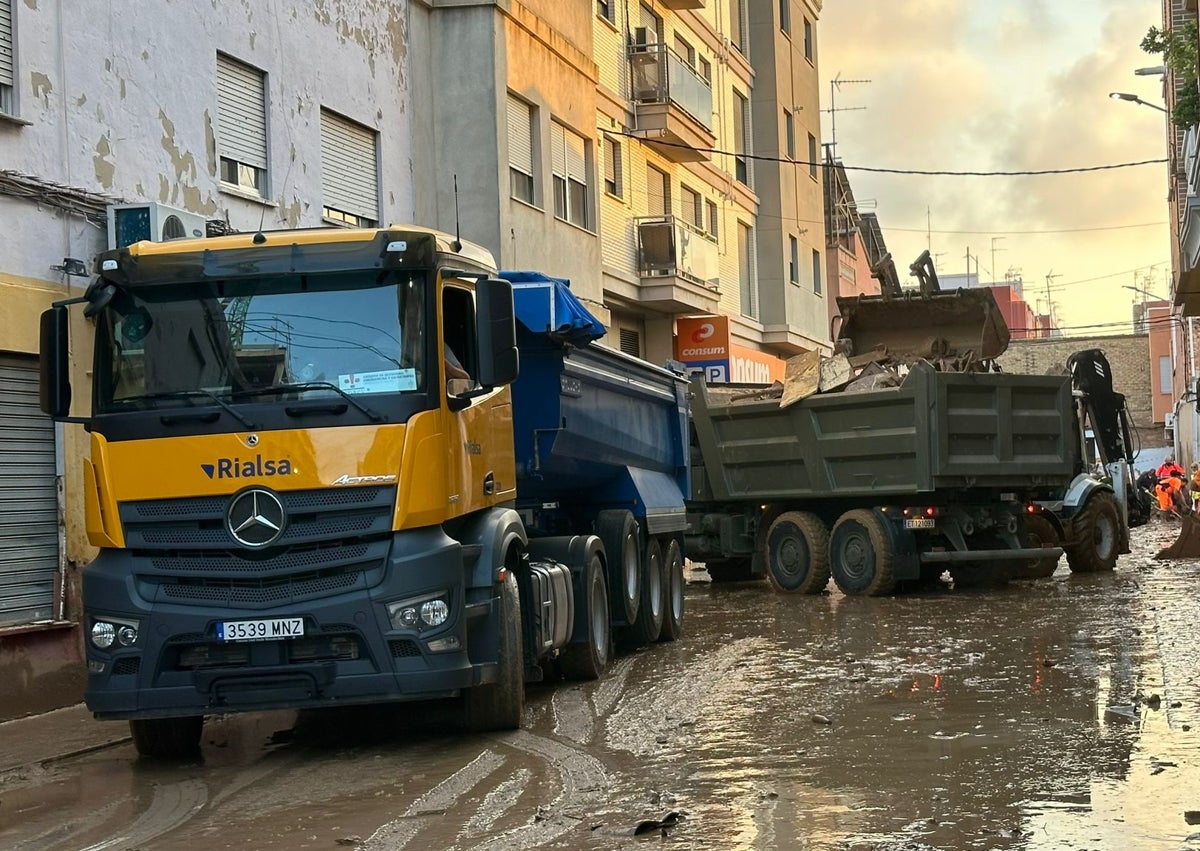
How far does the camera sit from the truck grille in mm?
8828

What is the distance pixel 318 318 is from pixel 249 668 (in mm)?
1880

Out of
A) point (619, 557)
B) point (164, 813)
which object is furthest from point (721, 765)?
point (619, 557)

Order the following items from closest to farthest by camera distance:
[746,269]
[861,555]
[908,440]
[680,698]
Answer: [680,698] → [908,440] → [861,555] → [746,269]

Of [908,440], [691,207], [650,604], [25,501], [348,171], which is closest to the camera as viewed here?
[25,501]

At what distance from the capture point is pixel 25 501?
1209 cm

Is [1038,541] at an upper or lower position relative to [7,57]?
lower

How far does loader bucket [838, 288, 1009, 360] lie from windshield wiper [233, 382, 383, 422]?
12.6m

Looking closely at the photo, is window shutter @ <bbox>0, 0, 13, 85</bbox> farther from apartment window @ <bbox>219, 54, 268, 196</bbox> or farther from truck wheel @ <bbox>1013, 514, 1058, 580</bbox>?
truck wheel @ <bbox>1013, 514, 1058, 580</bbox>

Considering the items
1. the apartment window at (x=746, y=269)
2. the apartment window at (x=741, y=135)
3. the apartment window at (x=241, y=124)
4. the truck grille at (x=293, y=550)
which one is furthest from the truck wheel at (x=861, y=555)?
the apartment window at (x=741, y=135)

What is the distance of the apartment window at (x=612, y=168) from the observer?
28750mm

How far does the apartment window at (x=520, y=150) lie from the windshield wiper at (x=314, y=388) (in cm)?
1225

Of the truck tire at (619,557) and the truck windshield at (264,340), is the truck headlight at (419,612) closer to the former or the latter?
the truck windshield at (264,340)

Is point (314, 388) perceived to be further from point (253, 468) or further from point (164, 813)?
point (164, 813)

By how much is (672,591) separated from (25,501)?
5784 mm
